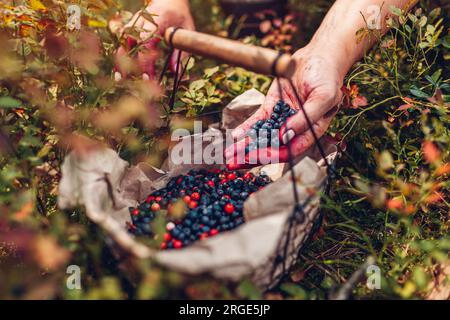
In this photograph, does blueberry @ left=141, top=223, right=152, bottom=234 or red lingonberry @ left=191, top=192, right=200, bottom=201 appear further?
red lingonberry @ left=191, top=192, right=200, bottom=201

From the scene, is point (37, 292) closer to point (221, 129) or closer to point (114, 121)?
point (114, 121)

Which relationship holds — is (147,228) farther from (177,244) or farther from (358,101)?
(358,101)

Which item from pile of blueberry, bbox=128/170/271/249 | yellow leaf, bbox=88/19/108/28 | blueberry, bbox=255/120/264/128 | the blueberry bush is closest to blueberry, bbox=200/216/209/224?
pile of blueberry, bbox=128/170/271/249

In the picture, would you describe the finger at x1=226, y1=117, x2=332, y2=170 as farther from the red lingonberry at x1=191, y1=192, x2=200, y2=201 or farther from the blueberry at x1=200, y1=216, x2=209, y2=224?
the blueberry at x1=200, y1=216, x2=209, y2=224

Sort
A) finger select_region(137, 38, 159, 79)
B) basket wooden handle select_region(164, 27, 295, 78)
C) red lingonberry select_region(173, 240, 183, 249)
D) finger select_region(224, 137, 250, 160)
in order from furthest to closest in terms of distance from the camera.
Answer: finger select_region(137, 38, 159, 79) → finger select_region(224, 137, 250, 160) → red lingonberry select_region(173, 240, 183, 249) → basket wooden handle select_region(164, 27, 295, 78)

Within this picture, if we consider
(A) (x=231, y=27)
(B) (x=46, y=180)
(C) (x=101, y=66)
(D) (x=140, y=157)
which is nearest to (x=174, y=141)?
(D) (x=140, y=157)

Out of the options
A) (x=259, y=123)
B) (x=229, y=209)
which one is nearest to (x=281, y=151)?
(x=259, y=123)
